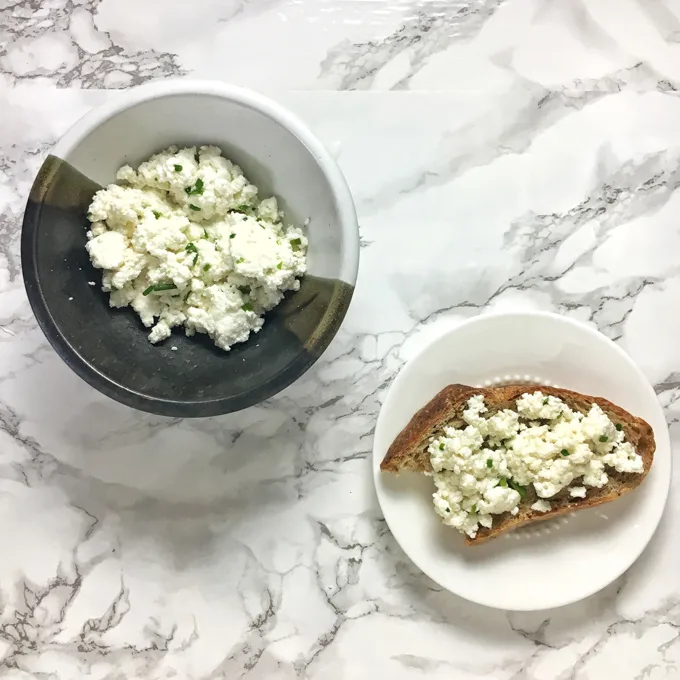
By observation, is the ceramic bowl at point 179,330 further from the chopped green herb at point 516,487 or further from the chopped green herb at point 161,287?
the chopped green herb at point 516,487

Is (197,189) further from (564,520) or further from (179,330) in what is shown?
(564,520)

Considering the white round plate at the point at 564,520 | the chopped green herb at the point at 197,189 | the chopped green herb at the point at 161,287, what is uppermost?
the chopped green herb at the point at 197,189

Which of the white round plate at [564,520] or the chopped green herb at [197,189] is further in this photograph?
the white round plate at [564,520]

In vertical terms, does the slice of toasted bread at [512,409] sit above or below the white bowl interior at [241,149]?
below

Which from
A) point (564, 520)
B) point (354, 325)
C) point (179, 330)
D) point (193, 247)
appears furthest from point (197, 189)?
point (564, 520)

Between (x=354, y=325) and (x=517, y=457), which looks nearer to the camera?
(x=517, y=457)

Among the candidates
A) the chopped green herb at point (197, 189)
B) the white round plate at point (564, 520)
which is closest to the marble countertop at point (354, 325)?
the white round plate at point (564, 520)

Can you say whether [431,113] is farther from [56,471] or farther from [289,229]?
[56,471]
